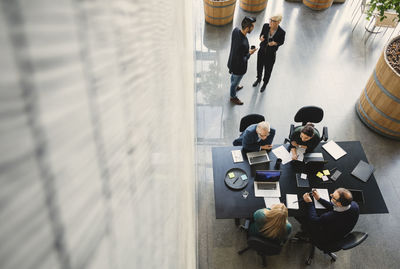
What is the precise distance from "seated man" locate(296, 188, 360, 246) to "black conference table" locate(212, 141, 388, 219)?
0.12 metres

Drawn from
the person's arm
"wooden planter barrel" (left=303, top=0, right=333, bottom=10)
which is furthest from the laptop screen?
"wooden planter barrel" (left=303, top=0, right=333, bottom=10)

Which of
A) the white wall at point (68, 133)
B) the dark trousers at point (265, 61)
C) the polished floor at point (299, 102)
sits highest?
the white wall at point (68, 133)

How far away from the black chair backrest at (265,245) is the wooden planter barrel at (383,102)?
→ 3.15 meters

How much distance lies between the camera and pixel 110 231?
0.79 ft

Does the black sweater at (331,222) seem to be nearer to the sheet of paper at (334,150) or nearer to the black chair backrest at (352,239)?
the black chair backrest at (352,239)

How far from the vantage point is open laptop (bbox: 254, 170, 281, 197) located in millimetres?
3543

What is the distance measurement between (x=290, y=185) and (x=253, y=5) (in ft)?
18.4

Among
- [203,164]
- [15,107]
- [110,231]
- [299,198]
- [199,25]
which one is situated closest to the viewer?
[15,107]

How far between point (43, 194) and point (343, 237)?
12.3ft

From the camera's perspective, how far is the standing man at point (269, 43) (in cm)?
484

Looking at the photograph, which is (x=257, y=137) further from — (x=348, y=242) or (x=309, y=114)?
(x=348, y=242)

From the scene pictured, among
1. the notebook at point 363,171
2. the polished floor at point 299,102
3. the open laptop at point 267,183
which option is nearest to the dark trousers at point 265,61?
the polished floor at point 299,102

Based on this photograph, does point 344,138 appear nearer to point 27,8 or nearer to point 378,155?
point 378,155

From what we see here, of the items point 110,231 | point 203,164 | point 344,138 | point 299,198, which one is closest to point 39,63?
point 110,231
